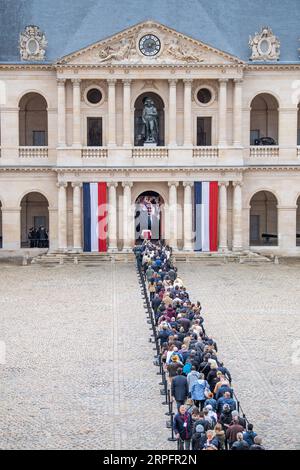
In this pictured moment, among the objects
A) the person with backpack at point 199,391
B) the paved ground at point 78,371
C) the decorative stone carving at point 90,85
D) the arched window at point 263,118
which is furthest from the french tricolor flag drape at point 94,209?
the person with backpack at point 199,391

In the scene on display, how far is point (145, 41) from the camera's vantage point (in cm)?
6250

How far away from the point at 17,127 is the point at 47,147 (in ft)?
8.68

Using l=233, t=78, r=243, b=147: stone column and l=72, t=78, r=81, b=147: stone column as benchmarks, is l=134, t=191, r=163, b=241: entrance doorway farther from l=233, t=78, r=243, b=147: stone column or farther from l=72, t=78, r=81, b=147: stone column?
l=233, t=78, r=243, b=147: stone column

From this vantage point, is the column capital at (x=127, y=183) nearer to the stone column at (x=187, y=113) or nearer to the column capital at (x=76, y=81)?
the stone column at (x=187, y=113)

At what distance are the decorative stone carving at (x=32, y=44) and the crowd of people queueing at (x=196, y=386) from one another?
3435cm

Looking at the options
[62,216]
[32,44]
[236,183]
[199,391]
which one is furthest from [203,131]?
[199,391]

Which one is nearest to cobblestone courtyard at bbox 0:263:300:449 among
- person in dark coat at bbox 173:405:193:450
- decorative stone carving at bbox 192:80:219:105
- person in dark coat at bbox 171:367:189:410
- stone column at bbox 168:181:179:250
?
person in dark coat at bbox 171:367:189:410

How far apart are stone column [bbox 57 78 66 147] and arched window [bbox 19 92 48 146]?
525 centimetres

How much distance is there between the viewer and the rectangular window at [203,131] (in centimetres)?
6625

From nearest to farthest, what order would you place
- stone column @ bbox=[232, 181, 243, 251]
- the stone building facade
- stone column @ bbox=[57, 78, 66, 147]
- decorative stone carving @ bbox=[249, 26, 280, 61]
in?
the stone building facade, stone column @ bbox=[57, 78, 66, 147], stone column @ bbox=[232, 181, 243, 251], decorative stone carving @ bbox=[249, 26, 280, 61]

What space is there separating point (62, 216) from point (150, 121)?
9.42 metres

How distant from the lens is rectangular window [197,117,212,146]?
2608 inches
